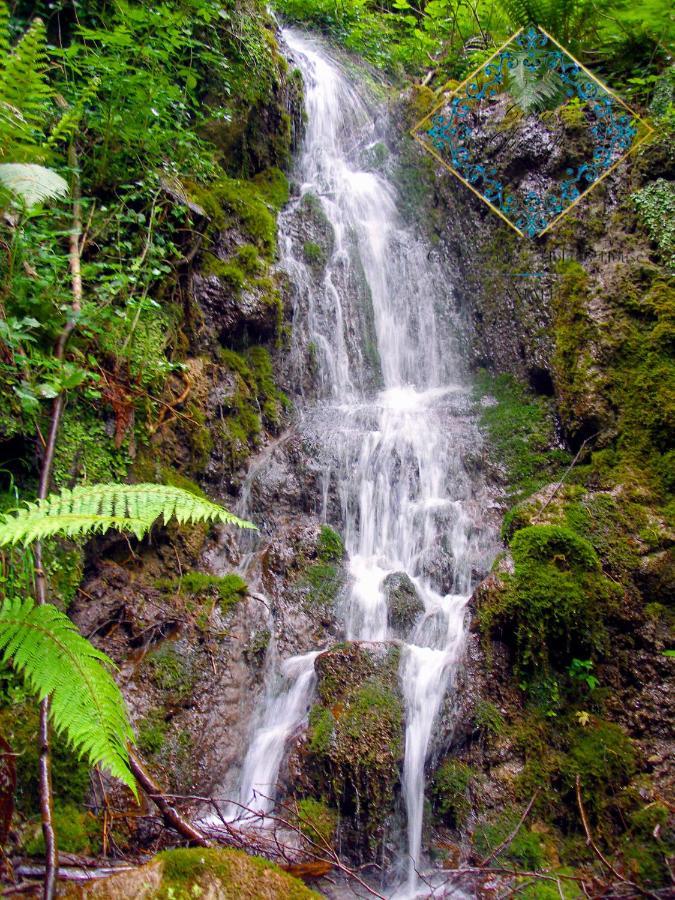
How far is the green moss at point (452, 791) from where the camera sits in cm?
386

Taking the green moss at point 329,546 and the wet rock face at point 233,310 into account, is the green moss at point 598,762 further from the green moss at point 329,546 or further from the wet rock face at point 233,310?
the wet rock face at point 233,310

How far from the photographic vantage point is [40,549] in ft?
10.3

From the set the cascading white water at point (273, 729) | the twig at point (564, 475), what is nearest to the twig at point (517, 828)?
the cascading white water at point (273, 729)

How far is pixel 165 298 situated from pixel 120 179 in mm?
1080

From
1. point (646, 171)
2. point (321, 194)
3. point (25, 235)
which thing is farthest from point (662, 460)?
point (321, 194)

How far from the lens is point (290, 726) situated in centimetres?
439

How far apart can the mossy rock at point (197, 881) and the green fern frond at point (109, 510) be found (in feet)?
3.46

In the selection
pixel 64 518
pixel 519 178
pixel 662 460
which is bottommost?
pixel 64 518

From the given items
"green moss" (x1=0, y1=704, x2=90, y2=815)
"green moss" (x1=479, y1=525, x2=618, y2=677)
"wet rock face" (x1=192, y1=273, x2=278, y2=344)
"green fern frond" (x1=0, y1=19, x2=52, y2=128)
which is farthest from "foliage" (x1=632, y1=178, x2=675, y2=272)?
"green moss" (x1=0, y1=704, x2=90, y2=815)

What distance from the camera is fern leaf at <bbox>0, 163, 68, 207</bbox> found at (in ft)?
10.5

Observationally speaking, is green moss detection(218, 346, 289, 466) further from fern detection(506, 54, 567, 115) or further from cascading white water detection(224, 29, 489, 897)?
fern detection(506, 54, 567, 115)

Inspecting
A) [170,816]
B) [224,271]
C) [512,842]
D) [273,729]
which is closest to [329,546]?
[273,729]

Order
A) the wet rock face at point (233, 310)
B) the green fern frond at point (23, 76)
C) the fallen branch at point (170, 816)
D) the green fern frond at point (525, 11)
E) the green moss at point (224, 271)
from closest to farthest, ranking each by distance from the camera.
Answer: the fallen branch at point (170, 816)
the green fern frond at point (23, 76)
the wet rock face at point (233, 310)
the green moss at point (224, 271)
the green fern frond at point (525, 11)

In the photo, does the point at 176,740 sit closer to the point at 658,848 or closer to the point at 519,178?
the point at 658,848
